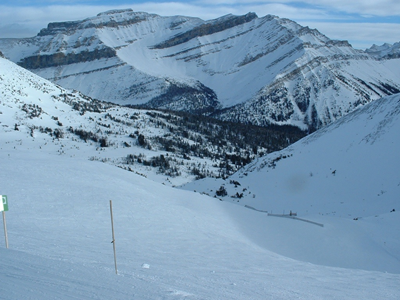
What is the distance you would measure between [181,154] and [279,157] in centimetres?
3230

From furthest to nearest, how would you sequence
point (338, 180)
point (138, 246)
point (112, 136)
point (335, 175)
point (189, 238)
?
1. point (112, 136)
2. point (335, 175)
3. point (338, 180)
4. point (189, 238)
5. point (138, 246)

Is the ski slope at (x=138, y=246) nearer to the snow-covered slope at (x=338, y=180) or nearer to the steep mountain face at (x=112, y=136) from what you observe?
the snow-covered slope at (x=338, y=180)

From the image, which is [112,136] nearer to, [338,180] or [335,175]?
[335,175]

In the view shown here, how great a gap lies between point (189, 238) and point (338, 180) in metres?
22.7

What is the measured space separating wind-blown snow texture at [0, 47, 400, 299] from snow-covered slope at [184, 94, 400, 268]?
0.53ft

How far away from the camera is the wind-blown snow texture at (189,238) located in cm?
710

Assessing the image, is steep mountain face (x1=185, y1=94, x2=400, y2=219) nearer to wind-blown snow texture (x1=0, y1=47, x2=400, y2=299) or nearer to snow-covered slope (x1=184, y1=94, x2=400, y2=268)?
snow-covered slope (x1=184, y1=94, x2=400, y2=268)

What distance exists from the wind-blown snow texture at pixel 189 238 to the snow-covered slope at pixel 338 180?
0.16 m

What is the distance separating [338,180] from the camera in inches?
1315

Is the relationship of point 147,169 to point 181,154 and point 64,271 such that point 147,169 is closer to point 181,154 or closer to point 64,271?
point 181,154

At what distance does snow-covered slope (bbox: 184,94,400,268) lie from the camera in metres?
22.6

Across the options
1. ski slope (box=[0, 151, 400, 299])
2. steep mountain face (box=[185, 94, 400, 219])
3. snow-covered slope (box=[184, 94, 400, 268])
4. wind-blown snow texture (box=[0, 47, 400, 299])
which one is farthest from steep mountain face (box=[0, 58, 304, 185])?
ski slope (box=[0, 151, 400, 299])

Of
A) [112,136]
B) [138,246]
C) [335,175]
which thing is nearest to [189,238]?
[138,246]

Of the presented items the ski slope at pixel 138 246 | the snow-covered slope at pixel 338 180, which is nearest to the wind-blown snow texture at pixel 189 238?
the ski slope at pixel 138 246
